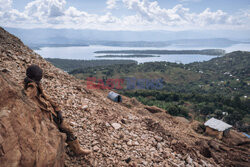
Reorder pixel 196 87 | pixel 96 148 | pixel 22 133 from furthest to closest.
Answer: pixel 196 87, pixel 96 148, pixel 22 133

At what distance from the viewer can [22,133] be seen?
3.44 m

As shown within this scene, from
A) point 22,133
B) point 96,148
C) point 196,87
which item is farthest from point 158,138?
point 196,87

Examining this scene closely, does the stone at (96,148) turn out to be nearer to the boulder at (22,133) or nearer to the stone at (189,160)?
the boulder at (22,133)

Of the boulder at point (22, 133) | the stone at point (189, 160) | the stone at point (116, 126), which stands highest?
the boulder at point (22, 133)

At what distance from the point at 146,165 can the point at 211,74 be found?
10419 centimetres

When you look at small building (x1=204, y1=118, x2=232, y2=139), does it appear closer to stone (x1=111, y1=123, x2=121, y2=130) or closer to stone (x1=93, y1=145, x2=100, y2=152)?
stone (x1=111, y1=123, x2=121, y2=130)

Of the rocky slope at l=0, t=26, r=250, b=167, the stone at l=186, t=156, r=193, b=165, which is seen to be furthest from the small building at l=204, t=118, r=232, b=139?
the stone at l=186, t=156, r=193, b=165

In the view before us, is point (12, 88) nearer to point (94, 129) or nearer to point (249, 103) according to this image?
point (94, 129)

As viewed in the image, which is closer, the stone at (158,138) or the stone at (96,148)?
the stone at (96,148)

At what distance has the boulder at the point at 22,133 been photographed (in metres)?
3.16

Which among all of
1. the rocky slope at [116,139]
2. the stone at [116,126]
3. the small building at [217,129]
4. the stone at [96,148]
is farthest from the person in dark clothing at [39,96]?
the small building at [217,129]

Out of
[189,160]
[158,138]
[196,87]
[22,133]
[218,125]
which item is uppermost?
[22,133]

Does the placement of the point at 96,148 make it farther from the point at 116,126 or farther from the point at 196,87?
the point at 196,87

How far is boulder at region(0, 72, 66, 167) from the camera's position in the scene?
3164mm
